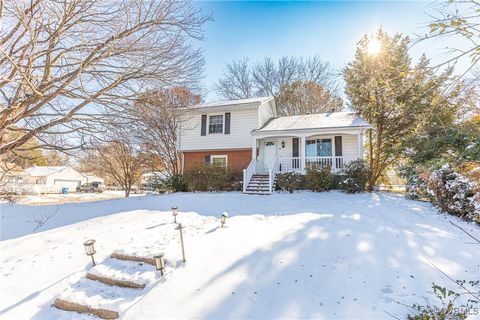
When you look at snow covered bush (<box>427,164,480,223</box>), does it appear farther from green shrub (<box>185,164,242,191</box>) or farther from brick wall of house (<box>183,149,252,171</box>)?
brick wall of house (<box>183,149,252,171</box>)

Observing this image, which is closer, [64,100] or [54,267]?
[54,267]

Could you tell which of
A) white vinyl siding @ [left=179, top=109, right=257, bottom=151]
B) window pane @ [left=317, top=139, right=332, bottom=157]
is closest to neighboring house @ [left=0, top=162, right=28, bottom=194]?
white vinyl siding @ [left=179, top=109, right=257, bottom=151]

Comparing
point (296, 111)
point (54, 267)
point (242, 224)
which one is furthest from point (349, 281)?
point (296, 111)

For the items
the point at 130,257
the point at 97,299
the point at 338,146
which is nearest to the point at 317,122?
the point at 338,146

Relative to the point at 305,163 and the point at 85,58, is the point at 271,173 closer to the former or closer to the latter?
the point at 305,163

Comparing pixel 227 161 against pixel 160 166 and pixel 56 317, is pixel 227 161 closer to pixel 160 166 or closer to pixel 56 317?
pixel 160 166

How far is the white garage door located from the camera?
143 feet

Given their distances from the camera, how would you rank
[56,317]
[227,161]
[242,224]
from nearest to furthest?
[56,317]
[242,224]
[227,161]

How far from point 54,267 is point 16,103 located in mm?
3505

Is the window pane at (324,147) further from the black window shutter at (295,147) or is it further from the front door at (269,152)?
the front door at (269,152)

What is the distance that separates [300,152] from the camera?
49.1 feet

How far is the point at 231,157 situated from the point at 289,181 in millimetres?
4544

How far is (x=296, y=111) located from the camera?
82.2ft

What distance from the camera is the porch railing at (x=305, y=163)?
44.0 ft
